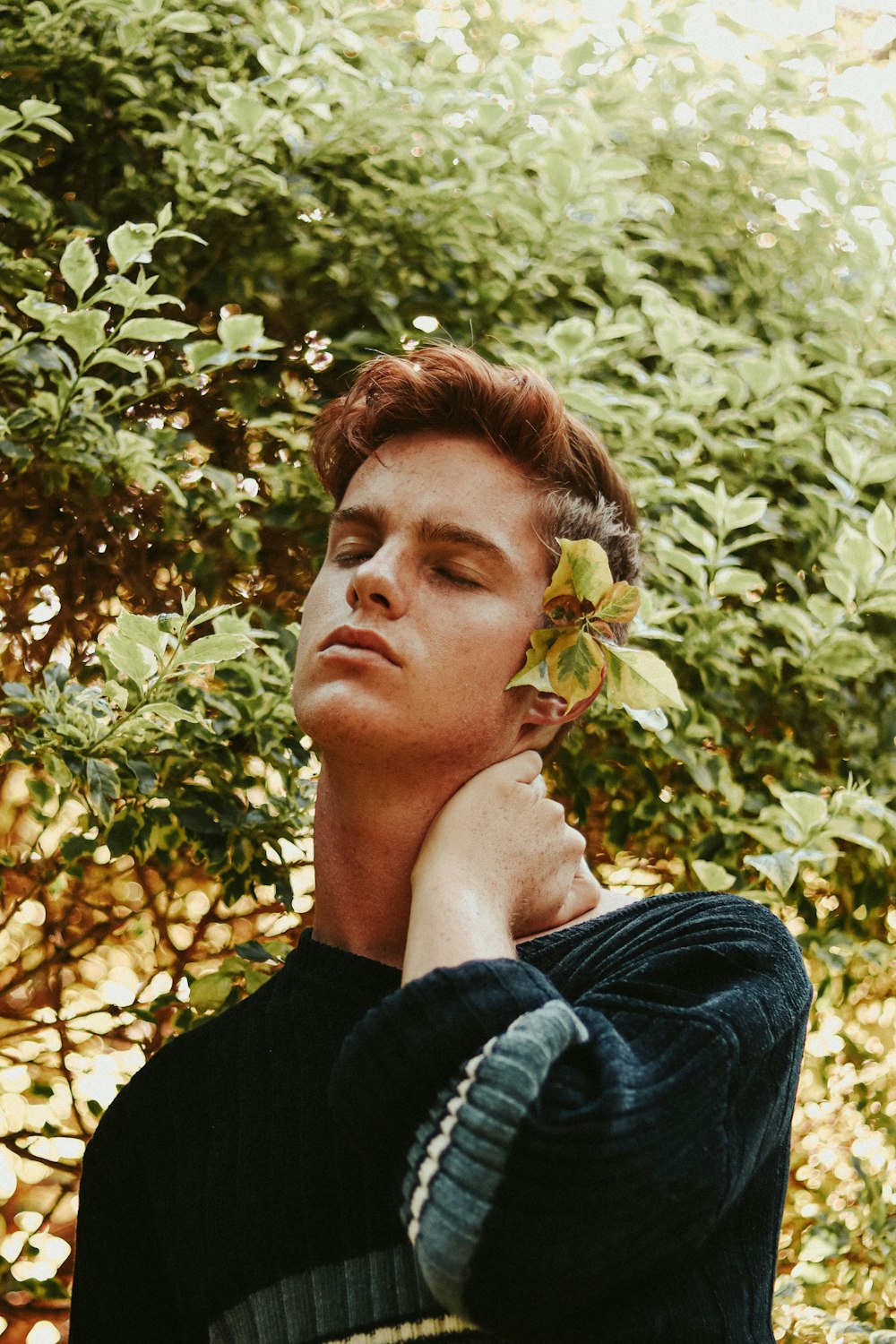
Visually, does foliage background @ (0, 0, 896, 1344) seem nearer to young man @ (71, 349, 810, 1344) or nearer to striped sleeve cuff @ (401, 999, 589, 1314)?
young man @ (71, 349, 810, 1344)

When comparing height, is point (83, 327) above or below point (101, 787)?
above

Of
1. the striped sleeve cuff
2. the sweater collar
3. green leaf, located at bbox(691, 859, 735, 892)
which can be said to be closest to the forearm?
the striped sleeve cuff

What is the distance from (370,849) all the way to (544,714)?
31cm

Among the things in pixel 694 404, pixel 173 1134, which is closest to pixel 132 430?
pixel 694 404

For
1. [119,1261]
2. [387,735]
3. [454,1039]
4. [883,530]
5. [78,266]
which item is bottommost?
[119,1261]

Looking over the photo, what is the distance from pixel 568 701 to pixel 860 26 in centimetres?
289

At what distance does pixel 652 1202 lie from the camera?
3.33 feet

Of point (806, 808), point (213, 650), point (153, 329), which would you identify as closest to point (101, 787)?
point (213, 650)

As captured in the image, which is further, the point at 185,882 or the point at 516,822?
the point at 185,882

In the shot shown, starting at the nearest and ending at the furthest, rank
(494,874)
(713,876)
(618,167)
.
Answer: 1. (494,874)
2. (713,876)
3. (618,167)

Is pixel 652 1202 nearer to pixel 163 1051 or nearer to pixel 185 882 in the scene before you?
pixel 163 1051

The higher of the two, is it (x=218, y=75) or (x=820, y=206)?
(x=820, y=206)

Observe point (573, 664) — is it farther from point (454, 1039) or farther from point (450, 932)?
point (454, 1039)

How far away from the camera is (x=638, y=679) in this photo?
155 cm
